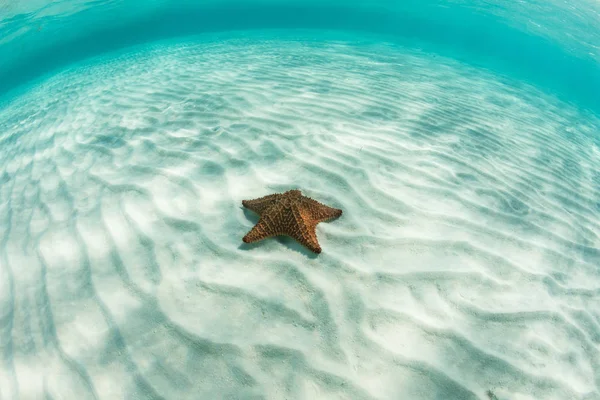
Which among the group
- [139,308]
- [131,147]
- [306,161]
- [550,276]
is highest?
[550,276]

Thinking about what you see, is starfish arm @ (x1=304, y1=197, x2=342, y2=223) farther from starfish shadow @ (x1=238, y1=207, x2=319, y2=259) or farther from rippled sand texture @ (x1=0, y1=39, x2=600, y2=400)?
starfish shadow @ (x1=238, y1=207, x2=319, y2=259)

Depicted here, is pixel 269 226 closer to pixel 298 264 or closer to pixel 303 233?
pixel 303 233

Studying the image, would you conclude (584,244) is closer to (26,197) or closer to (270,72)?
(26,197)

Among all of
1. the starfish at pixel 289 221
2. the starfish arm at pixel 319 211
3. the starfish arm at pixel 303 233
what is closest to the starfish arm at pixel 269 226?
the starfish at pixel 289 221

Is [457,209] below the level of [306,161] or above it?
above

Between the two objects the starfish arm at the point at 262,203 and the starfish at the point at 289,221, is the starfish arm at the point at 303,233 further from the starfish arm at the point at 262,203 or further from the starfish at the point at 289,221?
the starfish arm at the point at 262,203

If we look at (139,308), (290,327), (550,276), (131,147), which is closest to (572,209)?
(550,276)

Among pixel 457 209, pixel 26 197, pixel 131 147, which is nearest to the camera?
pixel 457 209
